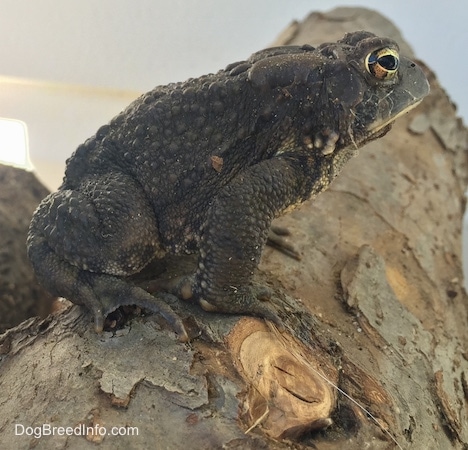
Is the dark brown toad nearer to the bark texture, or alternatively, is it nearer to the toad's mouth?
the toad's mouth

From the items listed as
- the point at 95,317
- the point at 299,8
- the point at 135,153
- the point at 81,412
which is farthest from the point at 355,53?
the point at 299,8

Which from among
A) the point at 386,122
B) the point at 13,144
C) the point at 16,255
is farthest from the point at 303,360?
the point at 13,144

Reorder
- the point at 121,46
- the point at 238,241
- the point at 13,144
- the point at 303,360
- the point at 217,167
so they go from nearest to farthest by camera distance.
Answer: the point at 303,360, the point at 238,241, the point at 217,167, the point at 13,144, the point at 121,46

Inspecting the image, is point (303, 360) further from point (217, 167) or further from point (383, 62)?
point (383, 62)

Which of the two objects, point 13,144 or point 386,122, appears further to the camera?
point 13,144

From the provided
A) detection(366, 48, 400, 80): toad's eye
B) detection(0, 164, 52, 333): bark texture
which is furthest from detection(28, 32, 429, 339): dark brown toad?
detection(0, 164, 52, 333): bark texture

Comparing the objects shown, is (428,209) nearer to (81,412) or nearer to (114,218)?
(114,218)
